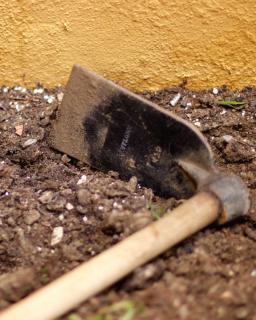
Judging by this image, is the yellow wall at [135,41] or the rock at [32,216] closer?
the rock at [32,216]

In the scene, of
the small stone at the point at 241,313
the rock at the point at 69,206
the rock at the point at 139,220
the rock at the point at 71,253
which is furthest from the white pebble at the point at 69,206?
the small stone at the point at 241,313

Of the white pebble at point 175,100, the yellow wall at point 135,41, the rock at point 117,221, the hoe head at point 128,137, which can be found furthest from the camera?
the white pebble at point 175,100

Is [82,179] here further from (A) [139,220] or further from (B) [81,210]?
(A) [139,220]

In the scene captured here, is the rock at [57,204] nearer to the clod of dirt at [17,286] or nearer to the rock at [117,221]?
the rock at [117,221]

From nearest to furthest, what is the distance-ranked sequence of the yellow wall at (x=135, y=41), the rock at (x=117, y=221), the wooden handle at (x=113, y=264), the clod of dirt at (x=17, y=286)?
the wooden handle at (x=113, y=264) → the clod of dirt at (x=17, y=286) → the rock at (x=117, y=221) → the yellow wall at (x=135, y=41)

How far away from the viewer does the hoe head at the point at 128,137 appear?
1730mm

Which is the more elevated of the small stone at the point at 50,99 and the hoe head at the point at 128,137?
the hoe head at the point at 128,137

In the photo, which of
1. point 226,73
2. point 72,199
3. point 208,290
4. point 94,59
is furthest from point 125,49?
point 208,290

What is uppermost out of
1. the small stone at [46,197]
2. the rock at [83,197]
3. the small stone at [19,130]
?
the rock at [83,197]

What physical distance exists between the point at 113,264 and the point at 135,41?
2.93ft

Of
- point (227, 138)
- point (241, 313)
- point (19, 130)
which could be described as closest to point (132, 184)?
point (227, 138)

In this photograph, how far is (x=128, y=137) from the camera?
6.07 feet

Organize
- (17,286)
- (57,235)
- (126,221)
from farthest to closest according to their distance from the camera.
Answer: (57,235) → (126,221) → (17,286)

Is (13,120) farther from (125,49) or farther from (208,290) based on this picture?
(208,290)
